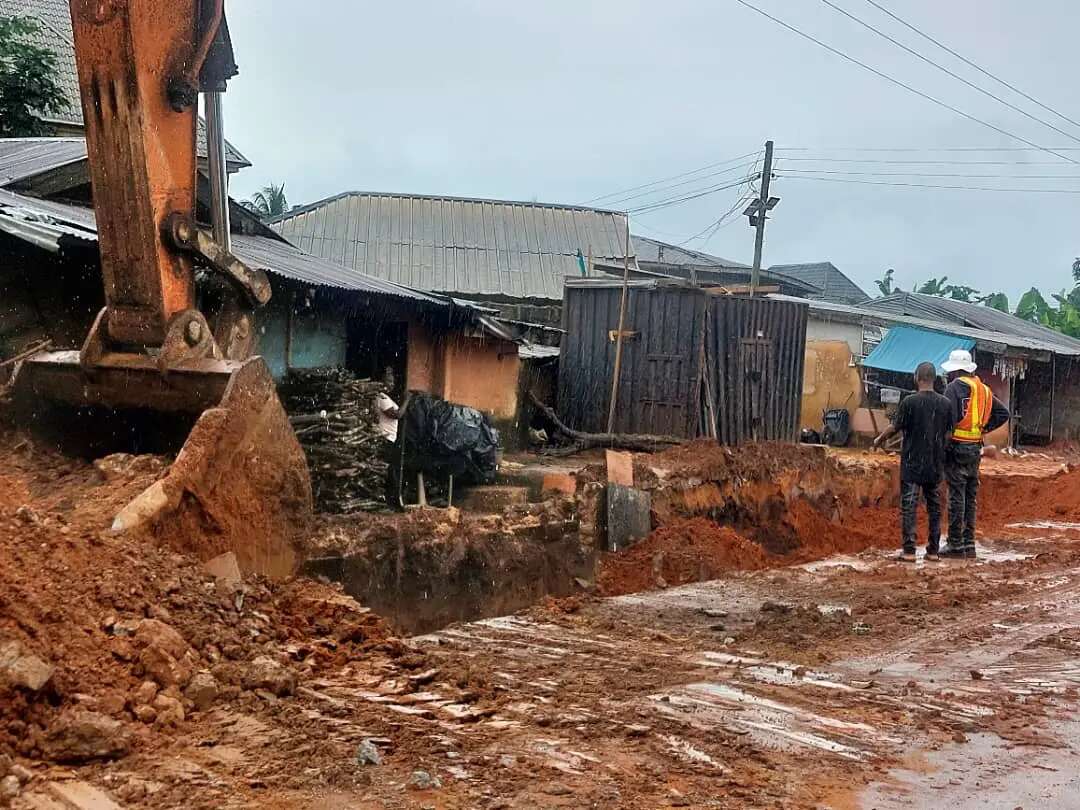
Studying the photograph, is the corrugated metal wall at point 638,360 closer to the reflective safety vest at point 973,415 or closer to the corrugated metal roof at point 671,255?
the reflective safety vest at point 973,415

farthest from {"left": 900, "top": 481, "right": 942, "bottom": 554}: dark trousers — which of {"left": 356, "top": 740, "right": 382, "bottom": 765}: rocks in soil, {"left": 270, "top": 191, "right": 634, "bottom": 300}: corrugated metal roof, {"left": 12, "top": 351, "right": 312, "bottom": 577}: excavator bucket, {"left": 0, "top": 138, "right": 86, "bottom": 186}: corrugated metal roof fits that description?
{"left": 270, "top": 191, "right": 634, "bottom": 300}: corrugated metal roof

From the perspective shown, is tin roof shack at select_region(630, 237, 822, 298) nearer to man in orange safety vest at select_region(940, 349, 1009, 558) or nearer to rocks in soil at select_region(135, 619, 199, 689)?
man in orange safety vest at select_region(940, 349, 1009, 558)

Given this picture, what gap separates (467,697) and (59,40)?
2178 centimetres

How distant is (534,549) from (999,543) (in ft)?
18.3

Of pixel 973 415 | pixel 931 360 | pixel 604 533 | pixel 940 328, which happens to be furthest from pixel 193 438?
pixel 940 328

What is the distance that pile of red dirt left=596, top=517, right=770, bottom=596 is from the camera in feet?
32.7

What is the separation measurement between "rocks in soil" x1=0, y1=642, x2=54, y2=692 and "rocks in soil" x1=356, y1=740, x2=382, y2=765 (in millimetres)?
1142

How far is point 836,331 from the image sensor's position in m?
24.2

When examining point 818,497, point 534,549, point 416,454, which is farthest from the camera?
point 818,497

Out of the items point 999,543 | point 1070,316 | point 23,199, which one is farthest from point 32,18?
point 1070,316

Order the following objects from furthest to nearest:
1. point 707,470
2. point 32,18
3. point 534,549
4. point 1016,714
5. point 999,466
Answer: point 32,18 < point 999,466 < point 707,470 < point 534,549 < point 1016,714

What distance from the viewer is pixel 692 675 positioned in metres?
5.74

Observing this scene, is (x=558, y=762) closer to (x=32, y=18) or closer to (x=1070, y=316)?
(x=32, y=18)

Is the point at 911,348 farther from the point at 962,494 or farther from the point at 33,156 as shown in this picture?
the point at 33,156
